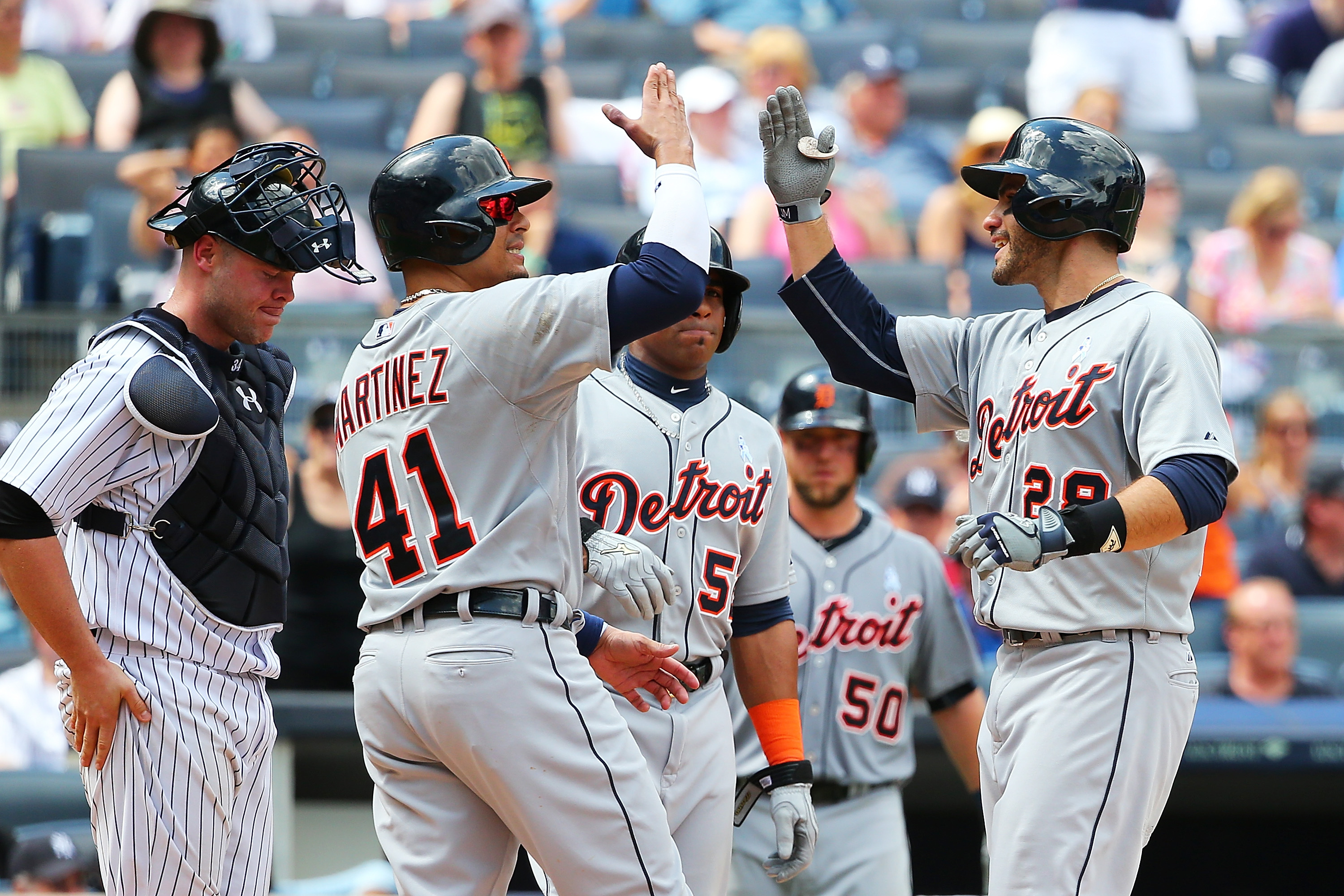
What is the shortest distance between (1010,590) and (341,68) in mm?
7039

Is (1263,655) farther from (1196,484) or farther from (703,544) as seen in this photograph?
(1196,484)

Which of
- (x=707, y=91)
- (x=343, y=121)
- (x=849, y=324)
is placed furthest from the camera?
(x=343, y=121)

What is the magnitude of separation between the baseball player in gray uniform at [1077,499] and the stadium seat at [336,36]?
22.6 ft

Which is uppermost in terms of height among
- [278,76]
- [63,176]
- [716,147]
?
[278,76]

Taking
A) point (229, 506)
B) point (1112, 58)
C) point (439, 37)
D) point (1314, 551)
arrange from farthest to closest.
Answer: point (439, 37)
point (1112, 58)
point (1314, 551)
point (229, 506)

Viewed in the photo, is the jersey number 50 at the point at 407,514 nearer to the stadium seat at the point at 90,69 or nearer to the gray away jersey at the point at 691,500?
the gray away jersey at the point at 691,500

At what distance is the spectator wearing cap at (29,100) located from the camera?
7152 millimetres

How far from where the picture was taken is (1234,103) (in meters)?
9.61

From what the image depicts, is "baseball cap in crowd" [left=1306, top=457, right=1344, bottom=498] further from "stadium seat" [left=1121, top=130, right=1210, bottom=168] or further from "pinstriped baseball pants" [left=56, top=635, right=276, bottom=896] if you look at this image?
"pinstriped baseball pants" [left=56, top=635, right=276, bottom=896]

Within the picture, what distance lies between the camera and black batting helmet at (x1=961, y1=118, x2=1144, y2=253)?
280cm

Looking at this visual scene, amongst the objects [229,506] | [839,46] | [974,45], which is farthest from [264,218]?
[974,45]

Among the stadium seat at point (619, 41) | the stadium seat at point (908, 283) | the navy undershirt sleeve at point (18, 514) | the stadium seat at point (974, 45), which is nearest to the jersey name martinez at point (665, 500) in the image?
the navy undershirt sleeve at point (18, 514)

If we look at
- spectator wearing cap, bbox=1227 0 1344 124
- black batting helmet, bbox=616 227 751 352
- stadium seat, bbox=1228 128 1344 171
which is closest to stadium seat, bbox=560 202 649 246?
black batting helmet, bbox=616 227 751 352

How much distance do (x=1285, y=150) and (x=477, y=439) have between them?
7.80 meters
